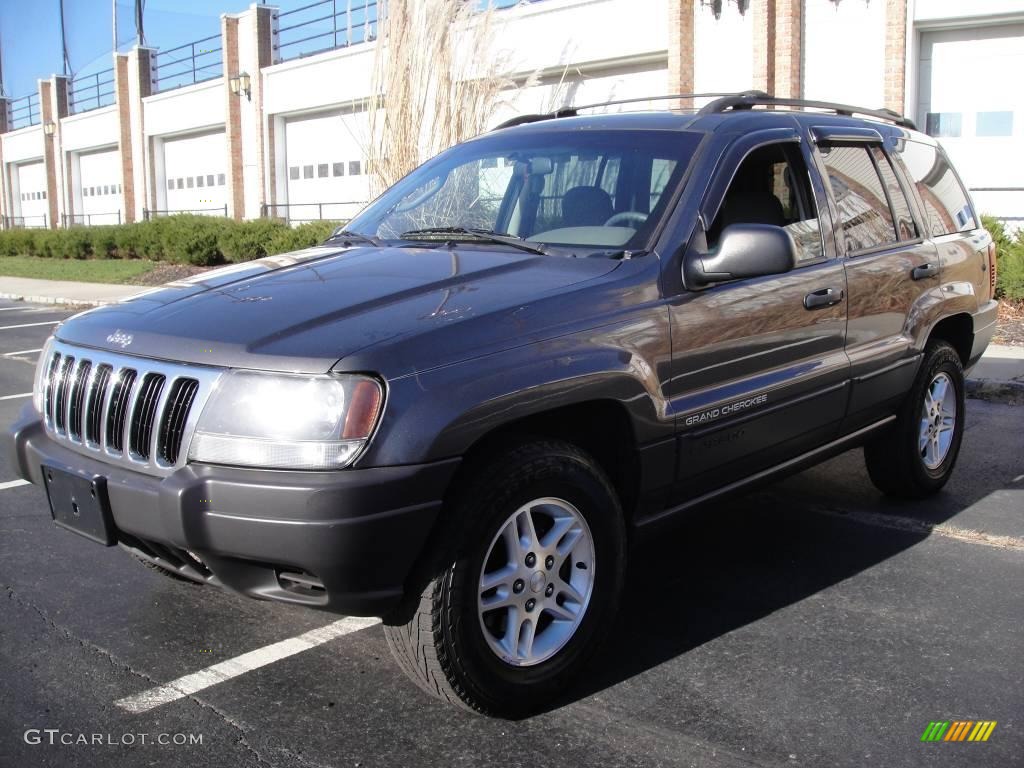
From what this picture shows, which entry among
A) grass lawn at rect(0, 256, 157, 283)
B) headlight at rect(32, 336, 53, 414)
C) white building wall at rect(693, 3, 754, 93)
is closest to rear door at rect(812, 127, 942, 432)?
headlight at rect(32, 336, 53, 414)

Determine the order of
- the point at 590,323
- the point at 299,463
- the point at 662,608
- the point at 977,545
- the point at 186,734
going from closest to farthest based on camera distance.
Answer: the point at 299,463, the point at 186,734, the point at 590,323, the point at 662,608, the point at 977,545

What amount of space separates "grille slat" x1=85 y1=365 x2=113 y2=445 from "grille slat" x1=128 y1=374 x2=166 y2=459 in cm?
21

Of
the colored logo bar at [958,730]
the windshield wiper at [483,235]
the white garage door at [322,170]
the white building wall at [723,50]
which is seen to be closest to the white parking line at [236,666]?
the windshield wiper at [483,235]

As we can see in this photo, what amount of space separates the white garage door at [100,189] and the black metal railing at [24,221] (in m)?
4.39

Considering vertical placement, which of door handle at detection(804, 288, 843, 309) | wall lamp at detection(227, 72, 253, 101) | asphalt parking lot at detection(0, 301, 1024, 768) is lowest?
asphalt parking lot at detection(0, 301, 1024, 768)

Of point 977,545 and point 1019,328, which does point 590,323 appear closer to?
point 977,545

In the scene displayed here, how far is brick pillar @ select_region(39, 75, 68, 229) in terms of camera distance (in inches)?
Result: 1666

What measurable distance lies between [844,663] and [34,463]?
2819mm

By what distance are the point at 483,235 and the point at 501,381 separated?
3.74 ft

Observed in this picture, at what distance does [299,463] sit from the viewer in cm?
285

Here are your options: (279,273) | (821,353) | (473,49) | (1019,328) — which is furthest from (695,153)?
(473,49)

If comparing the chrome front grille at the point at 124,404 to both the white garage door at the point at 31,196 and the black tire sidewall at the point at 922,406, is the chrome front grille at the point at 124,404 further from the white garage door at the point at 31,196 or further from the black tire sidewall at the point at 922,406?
the white garage door at the point at 31,196

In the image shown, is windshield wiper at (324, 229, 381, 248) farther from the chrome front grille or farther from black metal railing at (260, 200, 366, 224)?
black metal railing at (260, 200, 366, 224)

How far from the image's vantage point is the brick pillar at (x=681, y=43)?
17812mm
